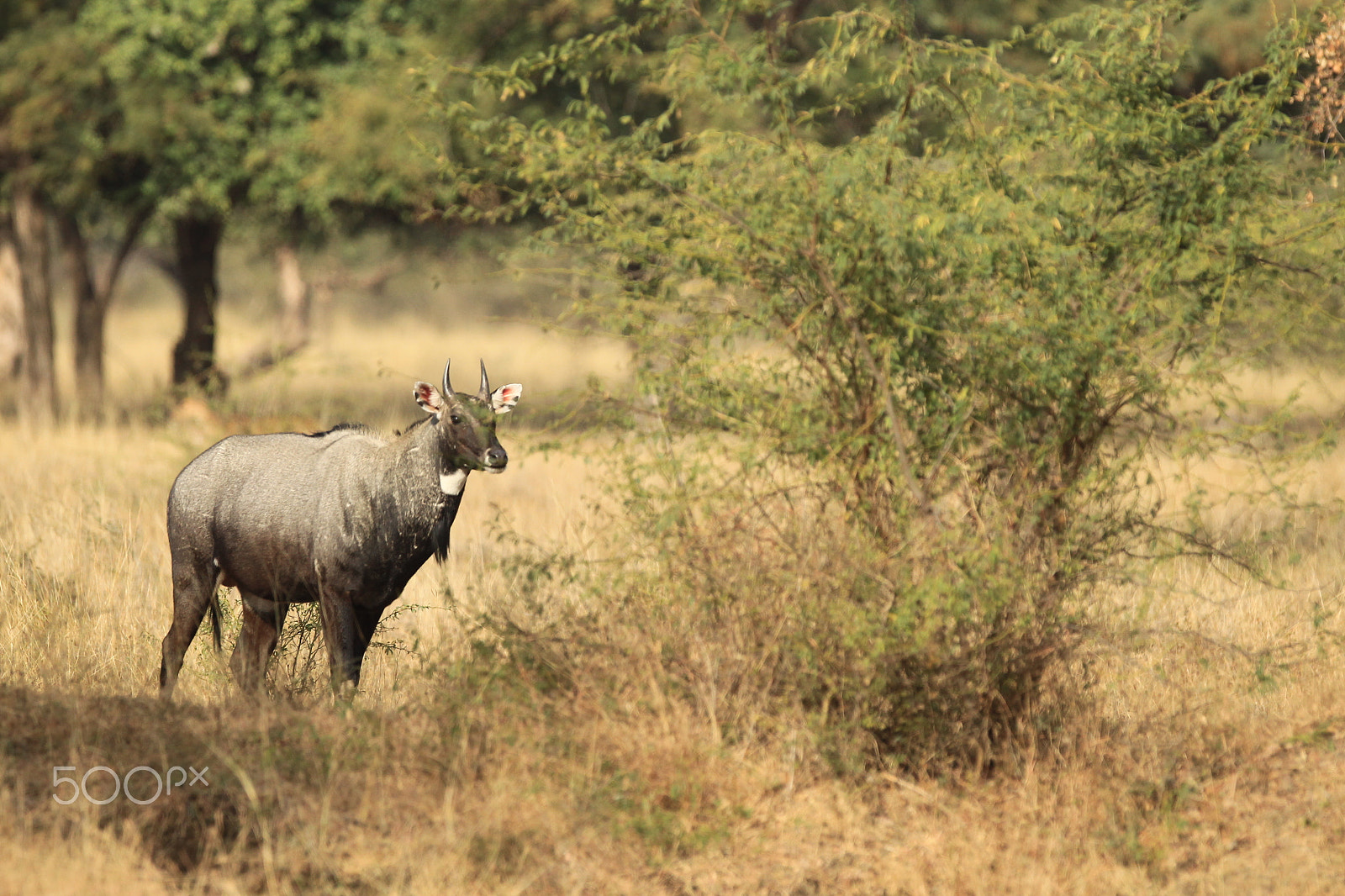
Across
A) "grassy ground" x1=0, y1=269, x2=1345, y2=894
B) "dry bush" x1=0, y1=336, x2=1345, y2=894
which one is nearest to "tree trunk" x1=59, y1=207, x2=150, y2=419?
"grassy ground" x1=0, y1=269, x2=1345, y2=894

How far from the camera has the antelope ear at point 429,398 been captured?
649 cm

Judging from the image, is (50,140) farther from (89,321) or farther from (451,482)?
(451,482)

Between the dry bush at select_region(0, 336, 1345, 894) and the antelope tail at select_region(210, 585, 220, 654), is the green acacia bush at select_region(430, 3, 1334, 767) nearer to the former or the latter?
the dry bush at select_region(0, 336, 1345, 894)

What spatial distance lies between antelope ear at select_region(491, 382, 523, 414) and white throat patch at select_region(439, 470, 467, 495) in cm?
36

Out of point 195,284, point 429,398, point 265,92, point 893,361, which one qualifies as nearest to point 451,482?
→ point 429,398

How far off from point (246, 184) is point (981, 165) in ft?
45.9

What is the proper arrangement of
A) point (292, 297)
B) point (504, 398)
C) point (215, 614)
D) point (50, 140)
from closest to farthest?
point (504, 398)
point (215, 614)
point (50, 140)
point (292, 297)

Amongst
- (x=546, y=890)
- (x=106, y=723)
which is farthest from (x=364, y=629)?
(x=546, y=890)

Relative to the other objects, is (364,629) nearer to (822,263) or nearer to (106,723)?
(106,723)

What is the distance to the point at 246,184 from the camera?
18.0 metres

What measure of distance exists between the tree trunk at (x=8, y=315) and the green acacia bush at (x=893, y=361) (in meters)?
20.8

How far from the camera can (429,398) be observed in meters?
6.57

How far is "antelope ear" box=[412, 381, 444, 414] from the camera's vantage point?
6.49 metres

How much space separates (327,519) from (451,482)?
0.62m
